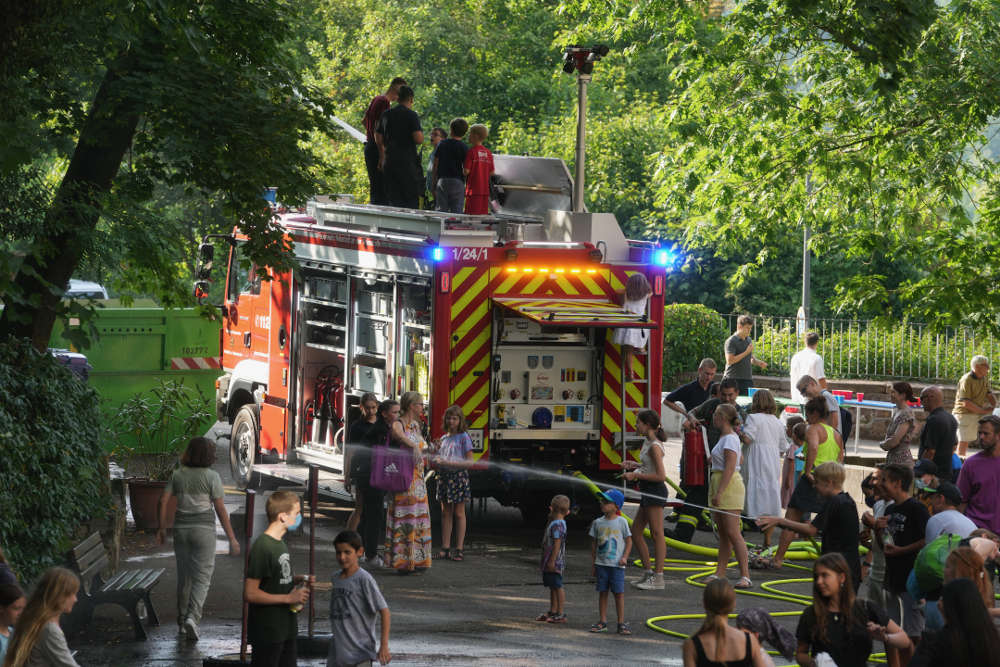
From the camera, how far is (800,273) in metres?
34.4

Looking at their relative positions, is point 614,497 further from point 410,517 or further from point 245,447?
point 245,447

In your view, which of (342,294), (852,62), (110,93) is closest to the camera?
(110,93)

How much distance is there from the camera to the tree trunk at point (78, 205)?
1144cm

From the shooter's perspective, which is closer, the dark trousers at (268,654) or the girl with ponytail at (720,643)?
the girl with ponytail at (720,643)

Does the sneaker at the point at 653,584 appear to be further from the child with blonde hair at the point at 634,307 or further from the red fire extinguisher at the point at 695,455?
the child with blonde hair at the point at 634,307

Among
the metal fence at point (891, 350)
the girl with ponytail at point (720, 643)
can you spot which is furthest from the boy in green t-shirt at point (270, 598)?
the metal fence at point (891, 350)

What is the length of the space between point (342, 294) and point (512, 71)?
2270 centimetres

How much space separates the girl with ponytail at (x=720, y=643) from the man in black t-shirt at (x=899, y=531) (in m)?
2.57

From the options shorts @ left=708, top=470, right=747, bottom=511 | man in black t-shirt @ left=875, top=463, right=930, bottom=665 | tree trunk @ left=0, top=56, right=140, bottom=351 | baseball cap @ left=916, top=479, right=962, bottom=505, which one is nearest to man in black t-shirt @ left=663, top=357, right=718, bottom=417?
shorts @ left=708, top=470, right=747, bottom=511

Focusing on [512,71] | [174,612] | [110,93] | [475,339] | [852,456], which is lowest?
[174,612]

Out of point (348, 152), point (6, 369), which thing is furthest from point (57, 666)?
point (348, 152)

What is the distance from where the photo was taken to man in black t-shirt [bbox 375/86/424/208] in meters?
16.2

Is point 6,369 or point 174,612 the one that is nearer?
point 6,369

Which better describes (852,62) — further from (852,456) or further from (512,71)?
(512,71)
